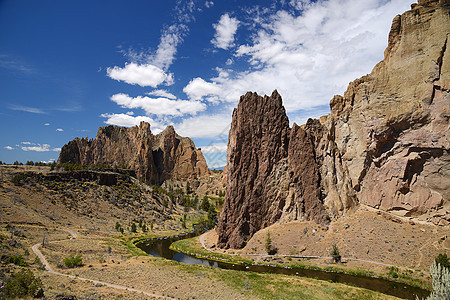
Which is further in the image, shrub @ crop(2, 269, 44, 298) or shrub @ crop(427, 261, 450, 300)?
shrub @ crop(2, 269, 44, 298)

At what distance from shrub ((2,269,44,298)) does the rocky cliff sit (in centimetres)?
4021

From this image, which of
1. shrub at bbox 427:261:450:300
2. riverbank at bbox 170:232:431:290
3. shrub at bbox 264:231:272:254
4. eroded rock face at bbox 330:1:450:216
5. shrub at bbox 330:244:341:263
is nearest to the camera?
shrub at bbox 427:261:450:300

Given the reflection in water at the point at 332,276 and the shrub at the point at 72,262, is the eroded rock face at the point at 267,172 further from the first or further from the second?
the shrub at the point at 72,262

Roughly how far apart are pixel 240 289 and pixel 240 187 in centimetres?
2913

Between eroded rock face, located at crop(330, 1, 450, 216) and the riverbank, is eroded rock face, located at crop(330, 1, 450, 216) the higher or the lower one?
the higher one

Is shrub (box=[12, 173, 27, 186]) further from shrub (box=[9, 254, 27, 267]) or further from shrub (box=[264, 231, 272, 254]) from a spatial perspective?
shrub (box=[264, 231, 272, 254])

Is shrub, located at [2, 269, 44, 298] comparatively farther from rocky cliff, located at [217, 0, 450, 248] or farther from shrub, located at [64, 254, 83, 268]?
rocky cliff, located at [217, 0, 450, 248]

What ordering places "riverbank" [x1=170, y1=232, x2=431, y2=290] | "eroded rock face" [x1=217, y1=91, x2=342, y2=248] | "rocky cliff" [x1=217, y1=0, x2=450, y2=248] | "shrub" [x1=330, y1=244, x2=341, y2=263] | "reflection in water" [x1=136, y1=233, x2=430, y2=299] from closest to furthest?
"reflection in water" [x1=136, y1=233, x2=430, y2=299]
"riverbank" [x1=170, y1=232, x2=431, y2=290]
"rocky cliff" [x1=217, y1=0, x2=450, y2=248]
"shrub" [x1=330, y1=244, x2=341, y2=263]
"eroded rock face" [x1=217, y1=91, x2=342, y2=248]

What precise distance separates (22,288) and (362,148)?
62.0 metres

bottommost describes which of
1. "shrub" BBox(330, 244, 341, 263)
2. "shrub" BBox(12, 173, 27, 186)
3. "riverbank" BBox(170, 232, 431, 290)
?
"riverbank" BBox(170, 232, 431, 290)

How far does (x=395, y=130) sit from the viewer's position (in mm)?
52094

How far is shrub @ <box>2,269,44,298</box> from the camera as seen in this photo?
24156 millimetres

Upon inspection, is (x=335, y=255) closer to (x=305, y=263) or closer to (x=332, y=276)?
(x=332, y=276)

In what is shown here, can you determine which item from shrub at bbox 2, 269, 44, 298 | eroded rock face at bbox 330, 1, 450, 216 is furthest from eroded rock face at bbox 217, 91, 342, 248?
shrub at bbox 2, 269, 44, 298
